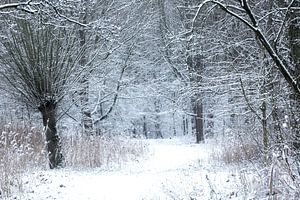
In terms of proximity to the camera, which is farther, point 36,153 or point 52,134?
point 52,134

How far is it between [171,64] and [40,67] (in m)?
12.4

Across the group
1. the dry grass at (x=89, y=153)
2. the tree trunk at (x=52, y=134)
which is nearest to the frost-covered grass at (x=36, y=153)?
the dry grass at (x=89, y=153)

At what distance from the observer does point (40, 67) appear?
1042 centimetres

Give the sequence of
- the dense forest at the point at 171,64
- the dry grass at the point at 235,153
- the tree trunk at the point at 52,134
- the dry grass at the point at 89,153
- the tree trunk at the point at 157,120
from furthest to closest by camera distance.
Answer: the tree trunk at the point at 157,120
the dry grass at the point at 89,153
the tree trunk at the point at 52,134
the dry grass at the point at 235,153
the dense forest at the point at 171,64

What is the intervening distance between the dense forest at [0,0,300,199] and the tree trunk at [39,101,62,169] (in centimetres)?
3

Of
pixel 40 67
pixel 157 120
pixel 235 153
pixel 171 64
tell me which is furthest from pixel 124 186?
pixel 157 120

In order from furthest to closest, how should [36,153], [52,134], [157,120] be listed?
[157,120]
[52,134]
[36,153]

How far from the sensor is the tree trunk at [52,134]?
35.2ft

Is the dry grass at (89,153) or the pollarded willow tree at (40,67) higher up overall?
the pollarded willow tree at (40,67)

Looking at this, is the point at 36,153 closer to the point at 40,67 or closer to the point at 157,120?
the point at 40,67

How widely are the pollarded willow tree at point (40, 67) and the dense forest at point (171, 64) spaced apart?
1.1 inches

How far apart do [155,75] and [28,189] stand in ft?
61.1

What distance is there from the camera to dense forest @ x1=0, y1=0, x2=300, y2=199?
233 inches

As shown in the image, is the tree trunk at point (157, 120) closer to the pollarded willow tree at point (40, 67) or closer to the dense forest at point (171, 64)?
the dense forest at point (171, 64)
